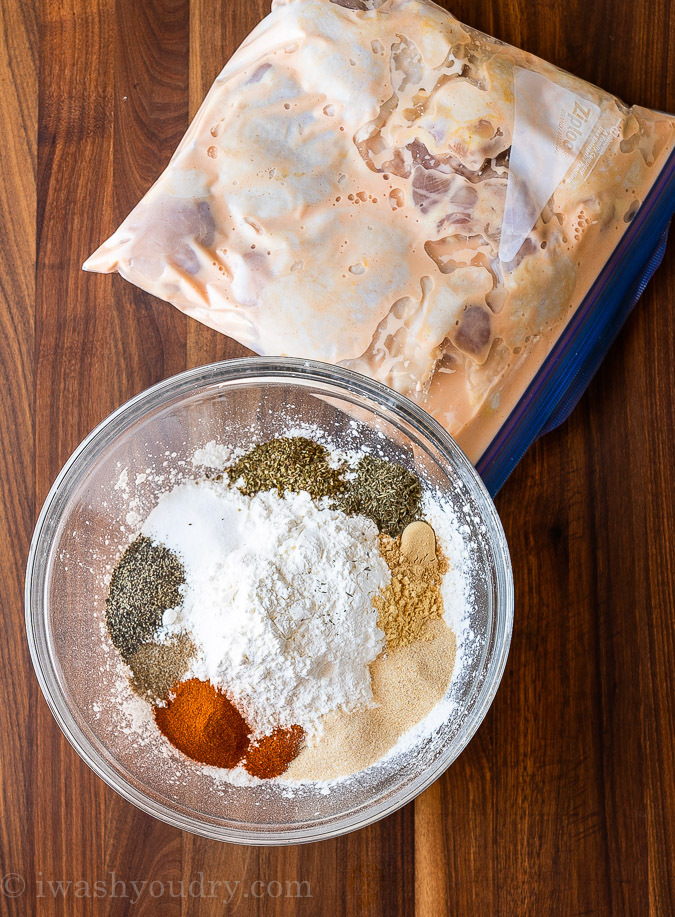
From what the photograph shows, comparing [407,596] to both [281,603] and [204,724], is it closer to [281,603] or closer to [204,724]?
[281,603]

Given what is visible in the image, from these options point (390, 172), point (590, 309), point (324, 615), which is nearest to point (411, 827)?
point (324, 615)

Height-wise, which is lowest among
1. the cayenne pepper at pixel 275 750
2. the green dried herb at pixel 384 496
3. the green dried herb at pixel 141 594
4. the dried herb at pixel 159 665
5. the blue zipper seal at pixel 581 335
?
the cayenne pepper at pixel 275 750

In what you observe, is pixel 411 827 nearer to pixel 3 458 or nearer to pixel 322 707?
pixel 322 707

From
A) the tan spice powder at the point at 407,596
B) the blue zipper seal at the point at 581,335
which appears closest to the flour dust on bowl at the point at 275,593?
the tan spice powder at the point at 407,596

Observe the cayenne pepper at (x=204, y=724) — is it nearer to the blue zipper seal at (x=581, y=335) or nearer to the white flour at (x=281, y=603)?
the white flour at (x=281, y=603)

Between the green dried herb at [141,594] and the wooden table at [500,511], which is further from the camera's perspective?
the wooden table at [500,511]

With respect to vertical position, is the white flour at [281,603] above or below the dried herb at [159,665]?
above

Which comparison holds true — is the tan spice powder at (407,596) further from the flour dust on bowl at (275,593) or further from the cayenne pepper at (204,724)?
the cayenne pepper at (204,724)
